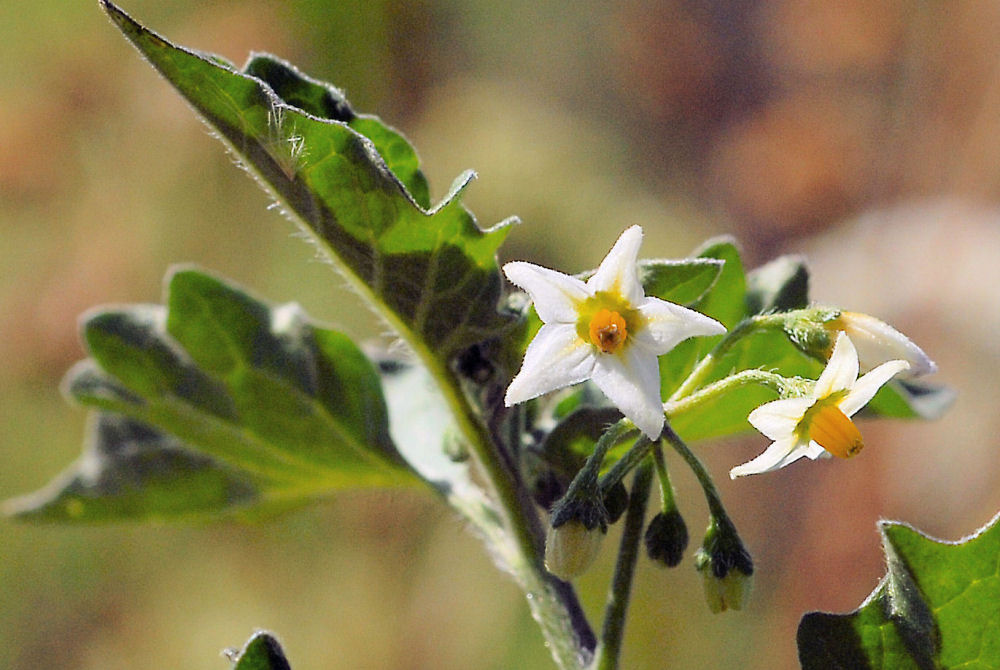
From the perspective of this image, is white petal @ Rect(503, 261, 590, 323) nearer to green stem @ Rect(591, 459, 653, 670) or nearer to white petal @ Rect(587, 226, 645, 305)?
white petal @ Rect(587, 226, 645, 305)

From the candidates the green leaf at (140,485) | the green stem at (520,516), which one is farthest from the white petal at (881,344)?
the green leaf at (140,485)

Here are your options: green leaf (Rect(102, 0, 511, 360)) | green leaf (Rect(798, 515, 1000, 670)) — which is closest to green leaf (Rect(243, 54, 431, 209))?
green leaf (Rect(102, 0, 511, 360))

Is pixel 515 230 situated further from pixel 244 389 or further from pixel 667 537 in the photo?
pixel 667 537

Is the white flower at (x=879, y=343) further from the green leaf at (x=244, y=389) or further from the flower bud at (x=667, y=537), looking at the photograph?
the green leaf at (x=244, y=389)

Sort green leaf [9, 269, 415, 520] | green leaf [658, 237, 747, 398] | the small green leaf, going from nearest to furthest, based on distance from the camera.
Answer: green leaf [658, 237, 747, 398] < the small green leaf < green leaf [9, 269, 415, 520]

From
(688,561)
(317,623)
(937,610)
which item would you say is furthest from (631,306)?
(317,623)

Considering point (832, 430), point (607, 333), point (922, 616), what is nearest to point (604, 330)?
point (607, 333)
